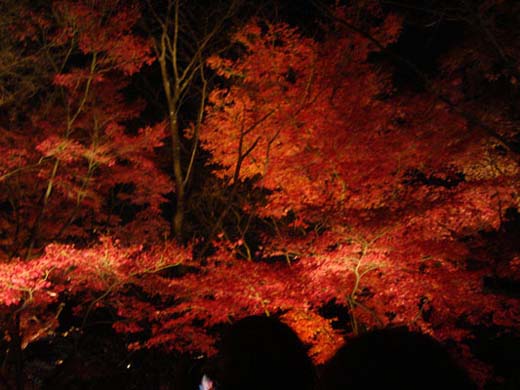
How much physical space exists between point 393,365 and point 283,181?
9448mm

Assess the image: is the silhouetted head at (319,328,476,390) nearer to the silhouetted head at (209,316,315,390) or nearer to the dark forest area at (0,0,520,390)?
the silhouetted head at (209,316,315,390)

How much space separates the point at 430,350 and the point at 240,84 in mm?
11086

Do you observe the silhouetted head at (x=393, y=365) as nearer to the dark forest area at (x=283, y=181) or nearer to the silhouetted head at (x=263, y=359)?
the silhouetted head at (x=263, y=359)

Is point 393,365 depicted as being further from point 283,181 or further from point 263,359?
point 283,181

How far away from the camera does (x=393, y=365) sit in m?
1.02

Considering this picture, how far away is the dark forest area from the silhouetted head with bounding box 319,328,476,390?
485 centimetres

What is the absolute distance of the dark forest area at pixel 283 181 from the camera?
25.5 ft

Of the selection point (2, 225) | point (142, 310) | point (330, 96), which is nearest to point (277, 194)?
point (330, 96)

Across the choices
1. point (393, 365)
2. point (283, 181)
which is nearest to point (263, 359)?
point (393, 365)

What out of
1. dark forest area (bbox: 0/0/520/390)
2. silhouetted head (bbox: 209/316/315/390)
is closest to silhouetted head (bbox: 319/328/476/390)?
silhouetted head (bbox: 209/316/315/390)

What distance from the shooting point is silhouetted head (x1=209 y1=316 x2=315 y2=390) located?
4.97ft

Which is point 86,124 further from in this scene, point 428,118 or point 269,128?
point 428,118

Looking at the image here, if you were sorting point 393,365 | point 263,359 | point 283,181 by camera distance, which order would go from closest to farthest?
point 393,365
point 263,359
point 283,181

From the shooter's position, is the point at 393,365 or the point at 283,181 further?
the point at 283,181
